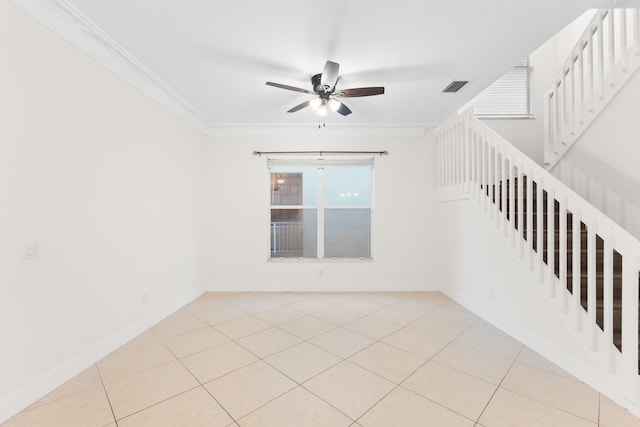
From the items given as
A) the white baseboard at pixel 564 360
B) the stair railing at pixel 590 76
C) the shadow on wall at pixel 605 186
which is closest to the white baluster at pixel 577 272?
the white baseboard at pixel 564 360

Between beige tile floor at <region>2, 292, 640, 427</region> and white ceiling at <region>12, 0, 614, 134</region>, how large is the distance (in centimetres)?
256

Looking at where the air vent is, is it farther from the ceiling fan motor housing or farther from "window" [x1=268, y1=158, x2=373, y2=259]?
"window" [x1=268, y1=158, x2=373, y2=259]

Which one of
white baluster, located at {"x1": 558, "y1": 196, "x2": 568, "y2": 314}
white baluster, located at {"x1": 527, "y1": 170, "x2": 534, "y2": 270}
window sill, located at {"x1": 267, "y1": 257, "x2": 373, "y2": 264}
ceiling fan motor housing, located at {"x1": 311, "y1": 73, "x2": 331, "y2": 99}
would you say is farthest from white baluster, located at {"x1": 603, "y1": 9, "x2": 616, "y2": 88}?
window sill, located at {"x1": 267, "y1": 257, "x2": 373, "y2": 264}

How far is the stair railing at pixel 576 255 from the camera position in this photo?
173 cm

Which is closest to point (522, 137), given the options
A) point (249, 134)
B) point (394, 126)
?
point (394, 126)

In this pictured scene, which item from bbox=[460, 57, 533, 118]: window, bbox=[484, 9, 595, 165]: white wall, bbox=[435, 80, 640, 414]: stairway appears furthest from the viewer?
bbox=[460, 57, 533, 118]: window

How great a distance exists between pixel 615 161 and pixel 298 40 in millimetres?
3328

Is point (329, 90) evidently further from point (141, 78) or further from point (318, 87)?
point (141, 78)

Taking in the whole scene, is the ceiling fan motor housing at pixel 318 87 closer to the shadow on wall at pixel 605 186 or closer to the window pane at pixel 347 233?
the window pane at pixel 347 233

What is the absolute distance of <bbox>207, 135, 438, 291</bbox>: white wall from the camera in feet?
13.9

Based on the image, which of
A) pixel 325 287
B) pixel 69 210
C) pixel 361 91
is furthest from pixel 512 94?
→ pixel 69 210

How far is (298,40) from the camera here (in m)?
2.12

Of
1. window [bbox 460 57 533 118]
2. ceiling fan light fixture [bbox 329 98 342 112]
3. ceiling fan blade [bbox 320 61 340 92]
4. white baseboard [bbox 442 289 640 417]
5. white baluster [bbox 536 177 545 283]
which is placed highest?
window [bbox 460 57 533 118]

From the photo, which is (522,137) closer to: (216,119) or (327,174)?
(327,174)
